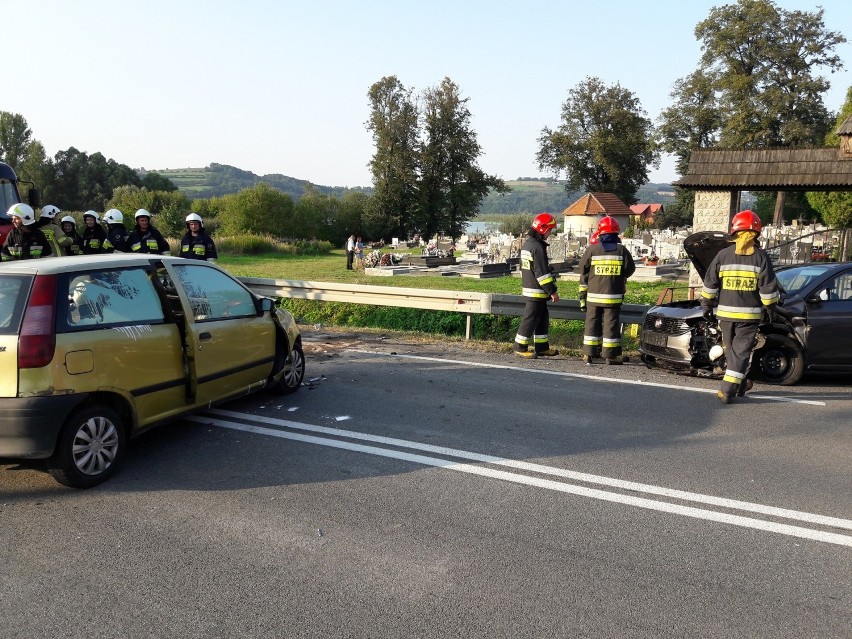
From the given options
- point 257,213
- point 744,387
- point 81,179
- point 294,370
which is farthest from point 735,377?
point 81,179

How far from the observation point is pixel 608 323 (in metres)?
9.07

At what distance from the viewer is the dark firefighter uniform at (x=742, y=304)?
6.96 metres

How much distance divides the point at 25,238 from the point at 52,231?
956 mm

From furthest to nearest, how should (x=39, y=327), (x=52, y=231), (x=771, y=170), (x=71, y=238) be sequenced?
(x=771, y=170) → (x=71, y=238) → (x=52, y=231) → (x=39, y=327)

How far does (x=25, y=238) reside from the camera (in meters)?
9.16

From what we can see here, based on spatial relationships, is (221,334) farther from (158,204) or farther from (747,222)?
(158,204)

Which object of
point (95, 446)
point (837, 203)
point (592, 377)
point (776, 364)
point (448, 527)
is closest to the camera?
point (448, 527)

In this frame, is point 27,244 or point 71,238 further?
point 71,238

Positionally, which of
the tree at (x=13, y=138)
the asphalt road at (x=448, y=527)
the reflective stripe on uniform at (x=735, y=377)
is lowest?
the asphalt road at (x=448, y=527)

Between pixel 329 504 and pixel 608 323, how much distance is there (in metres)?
5.66

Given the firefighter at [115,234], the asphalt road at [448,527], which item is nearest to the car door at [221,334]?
the asphalt road at [448,527]

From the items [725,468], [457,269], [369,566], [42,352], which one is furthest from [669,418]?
[457,269]

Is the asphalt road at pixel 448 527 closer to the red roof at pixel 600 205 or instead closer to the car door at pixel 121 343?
the car door at pixel 121 343

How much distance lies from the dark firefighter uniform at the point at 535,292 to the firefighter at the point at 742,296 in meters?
2.60
